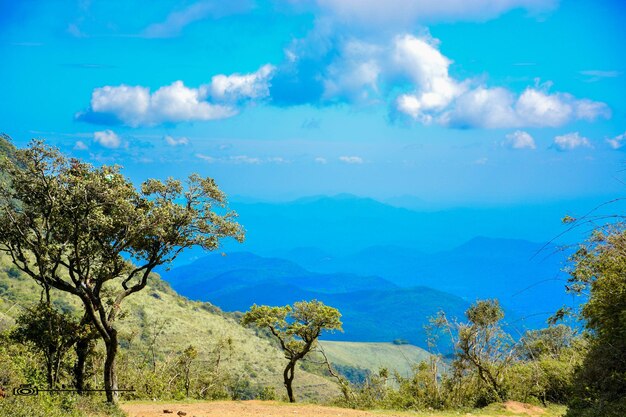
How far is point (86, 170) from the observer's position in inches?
634

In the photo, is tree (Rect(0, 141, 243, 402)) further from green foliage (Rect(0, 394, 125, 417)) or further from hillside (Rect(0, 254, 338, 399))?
hillside (Rect(0, 254, 338, 399))

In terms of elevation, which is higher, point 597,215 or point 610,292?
point 597,215

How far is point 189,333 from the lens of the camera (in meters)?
94.3

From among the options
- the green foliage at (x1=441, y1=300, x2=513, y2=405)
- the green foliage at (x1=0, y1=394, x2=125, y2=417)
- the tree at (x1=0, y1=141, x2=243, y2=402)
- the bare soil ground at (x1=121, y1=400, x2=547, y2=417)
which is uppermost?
the tree at (x1=0, y1=141, x2=243, y2=402)

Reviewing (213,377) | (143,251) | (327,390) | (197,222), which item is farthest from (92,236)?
(327,390)

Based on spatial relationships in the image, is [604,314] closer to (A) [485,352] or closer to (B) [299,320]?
(A) [485,352]

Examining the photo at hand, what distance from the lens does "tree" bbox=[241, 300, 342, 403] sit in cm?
2762

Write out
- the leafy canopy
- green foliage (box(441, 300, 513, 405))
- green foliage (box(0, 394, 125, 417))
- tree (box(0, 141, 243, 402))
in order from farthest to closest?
the leafy canopy
green foliage (box(441, 300, 513, 405))
tree (box(0, 141, 243, 402))
green foliage (box(0, 394, 125, 417))

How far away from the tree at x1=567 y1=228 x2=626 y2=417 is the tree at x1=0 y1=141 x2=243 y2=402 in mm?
13022

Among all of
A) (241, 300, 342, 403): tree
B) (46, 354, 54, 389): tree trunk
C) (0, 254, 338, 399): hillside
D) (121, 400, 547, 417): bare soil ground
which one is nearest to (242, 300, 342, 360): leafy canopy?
(241, 300, 342, 403): tree

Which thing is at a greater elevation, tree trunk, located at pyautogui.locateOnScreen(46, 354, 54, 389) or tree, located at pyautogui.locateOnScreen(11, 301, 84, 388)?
tree, located at pyautogui.locateOnScreen(11, 301, 84, 388)

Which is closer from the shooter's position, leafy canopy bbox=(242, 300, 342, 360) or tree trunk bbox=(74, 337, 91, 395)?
tree trunk bbox=(74, 337, 91, 395)

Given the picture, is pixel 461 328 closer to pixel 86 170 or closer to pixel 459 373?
pixel 459 373

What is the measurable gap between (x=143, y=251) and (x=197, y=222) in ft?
8.29
